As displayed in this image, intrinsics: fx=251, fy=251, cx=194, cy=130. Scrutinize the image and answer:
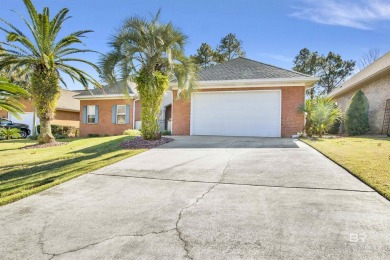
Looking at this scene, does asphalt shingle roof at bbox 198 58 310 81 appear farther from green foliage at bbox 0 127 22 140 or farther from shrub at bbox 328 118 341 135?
green foliage at bbox 0 127 22 140

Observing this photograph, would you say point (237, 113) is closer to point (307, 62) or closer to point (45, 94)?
point (45, 94)

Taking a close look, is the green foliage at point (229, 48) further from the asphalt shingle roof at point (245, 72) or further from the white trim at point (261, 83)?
the white trim at point (261, 83)

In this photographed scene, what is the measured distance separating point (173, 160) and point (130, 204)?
Result: 10.7ft

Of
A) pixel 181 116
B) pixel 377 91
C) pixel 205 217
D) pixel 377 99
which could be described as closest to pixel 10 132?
pixel 205 217

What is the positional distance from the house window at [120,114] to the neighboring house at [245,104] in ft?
22.2

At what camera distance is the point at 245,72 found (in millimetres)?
14016

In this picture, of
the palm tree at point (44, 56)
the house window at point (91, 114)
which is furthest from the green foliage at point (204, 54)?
the palm tree at point (44, 56)

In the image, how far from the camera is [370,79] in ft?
48.4

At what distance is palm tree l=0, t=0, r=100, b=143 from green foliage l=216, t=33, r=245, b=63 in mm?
24540

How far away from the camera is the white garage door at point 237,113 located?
13.0 m

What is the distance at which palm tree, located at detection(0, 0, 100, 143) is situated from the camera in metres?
11.6

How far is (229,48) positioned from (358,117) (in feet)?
77.6

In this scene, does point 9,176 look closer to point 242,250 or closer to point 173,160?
point 173,160

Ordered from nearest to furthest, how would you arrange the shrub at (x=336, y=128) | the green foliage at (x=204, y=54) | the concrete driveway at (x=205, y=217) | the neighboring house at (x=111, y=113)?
the concrete driveway at (x=205, y=217)
the shrub at (x=336, y=128)
the neighboring house at (x=111, y=113)
the green foliage at (x=204, y=54)
